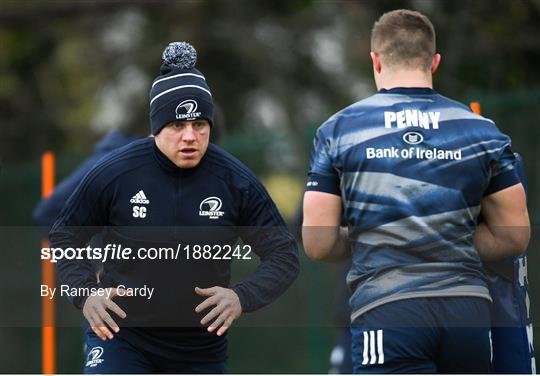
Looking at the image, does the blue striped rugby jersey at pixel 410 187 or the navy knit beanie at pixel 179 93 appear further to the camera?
the navy knit beanie at pixel 179 93

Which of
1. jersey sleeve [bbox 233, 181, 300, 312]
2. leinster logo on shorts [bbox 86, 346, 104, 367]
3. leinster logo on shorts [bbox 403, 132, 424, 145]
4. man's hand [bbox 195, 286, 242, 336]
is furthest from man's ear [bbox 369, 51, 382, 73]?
leinster logo on shorts [bbox 86, 346, 104, 367]

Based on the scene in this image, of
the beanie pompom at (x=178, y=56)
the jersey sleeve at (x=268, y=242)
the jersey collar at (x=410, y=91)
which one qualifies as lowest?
the jersey sleeve at (x=268, y=242)

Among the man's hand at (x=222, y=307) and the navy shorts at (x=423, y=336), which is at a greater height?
the man's hand at (x=222, y=307)

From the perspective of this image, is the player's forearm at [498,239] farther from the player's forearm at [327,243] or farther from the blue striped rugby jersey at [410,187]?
the player's forearm at [327,243]

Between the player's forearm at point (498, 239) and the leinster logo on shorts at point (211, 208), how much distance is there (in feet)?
4.20

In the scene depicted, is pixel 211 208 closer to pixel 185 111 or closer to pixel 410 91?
pixel 185 111

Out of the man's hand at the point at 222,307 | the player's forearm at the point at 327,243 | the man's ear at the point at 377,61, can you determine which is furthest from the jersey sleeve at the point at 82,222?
the man's ear at the point at 377,61

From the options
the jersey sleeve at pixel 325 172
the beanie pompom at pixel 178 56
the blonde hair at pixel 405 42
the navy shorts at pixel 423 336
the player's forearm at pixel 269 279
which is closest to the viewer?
the navy shorts at pixel 423 336

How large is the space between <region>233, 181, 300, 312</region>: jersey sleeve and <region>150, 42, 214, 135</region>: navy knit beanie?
0.45 m

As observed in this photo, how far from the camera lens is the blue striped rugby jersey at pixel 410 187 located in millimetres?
5105

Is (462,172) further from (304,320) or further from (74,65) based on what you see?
(74,65)

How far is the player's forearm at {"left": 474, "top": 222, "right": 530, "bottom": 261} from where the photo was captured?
525 centimetres

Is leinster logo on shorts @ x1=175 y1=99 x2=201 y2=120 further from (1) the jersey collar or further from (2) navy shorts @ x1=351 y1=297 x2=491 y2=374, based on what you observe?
(2) navy shorts @ x1=351 y1=297 x2=491 y2=374

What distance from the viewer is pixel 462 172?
202 inches
